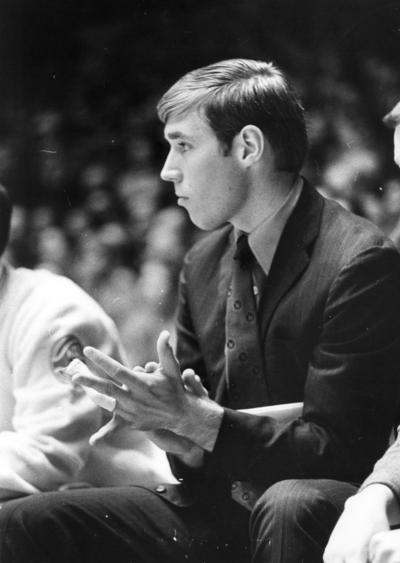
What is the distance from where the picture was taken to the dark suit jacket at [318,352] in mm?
1634

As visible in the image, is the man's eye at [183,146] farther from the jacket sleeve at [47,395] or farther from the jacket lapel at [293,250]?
the jacket sleeve at [47,395]

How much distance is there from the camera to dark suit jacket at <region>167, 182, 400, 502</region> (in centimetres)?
163

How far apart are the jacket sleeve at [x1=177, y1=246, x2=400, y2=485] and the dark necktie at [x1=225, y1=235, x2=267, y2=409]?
8 centimetres

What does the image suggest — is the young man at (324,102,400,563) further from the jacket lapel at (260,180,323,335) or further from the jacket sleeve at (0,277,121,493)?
the jacket sleeve at (0,277,121,493)

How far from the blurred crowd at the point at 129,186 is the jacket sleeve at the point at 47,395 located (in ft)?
0.13

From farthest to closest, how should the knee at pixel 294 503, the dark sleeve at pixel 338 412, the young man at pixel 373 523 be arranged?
the dark sleeve at pixel 338 412 < the knee at pixel 294 503 < the young man at pixel 373 523

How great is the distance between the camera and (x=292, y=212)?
1.78 meters

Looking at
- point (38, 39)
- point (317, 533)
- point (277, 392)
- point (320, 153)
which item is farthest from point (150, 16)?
point (317, 533)

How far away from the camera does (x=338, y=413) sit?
5.35 feet

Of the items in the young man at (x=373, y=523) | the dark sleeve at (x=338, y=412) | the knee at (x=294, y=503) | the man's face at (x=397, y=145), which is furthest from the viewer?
the man's face at (x=397, y=145)

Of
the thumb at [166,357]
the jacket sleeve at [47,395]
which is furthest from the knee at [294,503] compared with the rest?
the jacket sleeve at [47,395]

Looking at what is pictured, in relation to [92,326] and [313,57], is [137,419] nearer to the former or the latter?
[92,326]

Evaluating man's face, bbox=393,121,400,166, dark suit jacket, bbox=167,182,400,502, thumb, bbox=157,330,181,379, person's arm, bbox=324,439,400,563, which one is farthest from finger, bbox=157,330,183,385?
man's face, bbox=393,121,400,166

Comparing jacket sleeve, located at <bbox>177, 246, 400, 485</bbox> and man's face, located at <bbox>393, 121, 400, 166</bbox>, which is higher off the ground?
man's face, located at <bbox>393, 121, 400, 166</bbox>
